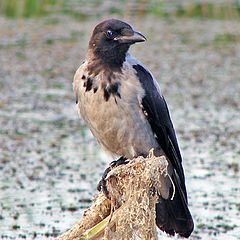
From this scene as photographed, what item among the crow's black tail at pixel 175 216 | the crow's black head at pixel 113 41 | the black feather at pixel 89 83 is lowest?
the crow's black tail at pixel 175 216

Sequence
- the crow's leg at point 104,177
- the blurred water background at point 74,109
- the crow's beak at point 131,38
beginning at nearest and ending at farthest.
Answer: the crow's leg at point 104,177 < the crow's beak at point 131,38 < the blurred water background at point 74,109

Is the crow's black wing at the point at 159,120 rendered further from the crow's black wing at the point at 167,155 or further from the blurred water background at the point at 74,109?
the blurred water background at the point at 74,109

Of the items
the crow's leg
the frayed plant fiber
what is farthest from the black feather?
the frayed plant fiber

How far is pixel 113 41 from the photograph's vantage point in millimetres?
6047

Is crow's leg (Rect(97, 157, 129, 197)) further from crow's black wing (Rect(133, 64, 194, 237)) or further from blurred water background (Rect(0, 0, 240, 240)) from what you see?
blurred water background (Rect(0, 0, 240, 240))

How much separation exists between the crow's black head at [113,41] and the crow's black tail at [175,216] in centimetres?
93

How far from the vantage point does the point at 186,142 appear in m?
10.2

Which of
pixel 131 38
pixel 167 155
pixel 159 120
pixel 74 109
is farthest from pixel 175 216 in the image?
pixel 74 109

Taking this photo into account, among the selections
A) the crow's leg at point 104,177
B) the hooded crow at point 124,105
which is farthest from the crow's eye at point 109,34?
the crow's leg at point 104,177

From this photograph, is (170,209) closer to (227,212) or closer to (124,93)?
(124,93)

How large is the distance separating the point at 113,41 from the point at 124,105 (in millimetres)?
414

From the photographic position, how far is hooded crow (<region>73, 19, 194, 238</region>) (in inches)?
235

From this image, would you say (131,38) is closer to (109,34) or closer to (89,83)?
(109,34)

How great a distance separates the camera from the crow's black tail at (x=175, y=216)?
6.10 m
